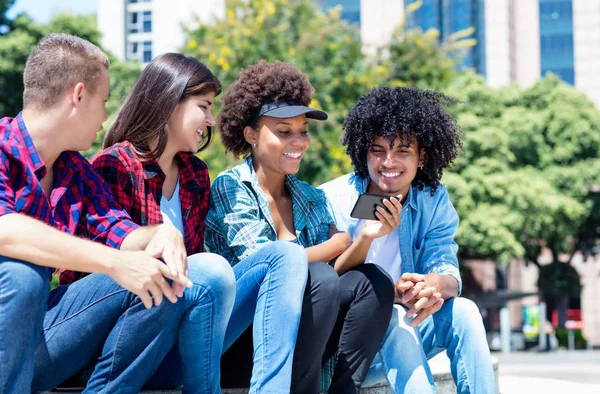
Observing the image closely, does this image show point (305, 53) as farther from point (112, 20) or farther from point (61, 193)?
point (112, 20)

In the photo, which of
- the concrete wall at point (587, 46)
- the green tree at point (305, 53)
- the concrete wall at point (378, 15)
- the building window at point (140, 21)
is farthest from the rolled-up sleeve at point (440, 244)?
the concrete wall at point (378, 15)

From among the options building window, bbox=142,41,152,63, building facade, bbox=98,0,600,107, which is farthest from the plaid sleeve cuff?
building facade, bbox=98,0,600,107

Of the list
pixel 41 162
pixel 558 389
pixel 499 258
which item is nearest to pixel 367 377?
pixel 41 162

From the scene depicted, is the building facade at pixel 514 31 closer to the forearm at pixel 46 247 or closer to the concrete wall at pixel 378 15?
the concrete wall at pixel 378 15

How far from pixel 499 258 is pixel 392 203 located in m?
23.0

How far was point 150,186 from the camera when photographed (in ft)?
10.6

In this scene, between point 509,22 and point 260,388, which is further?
point 509,22

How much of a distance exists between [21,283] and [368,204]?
1.54 meters

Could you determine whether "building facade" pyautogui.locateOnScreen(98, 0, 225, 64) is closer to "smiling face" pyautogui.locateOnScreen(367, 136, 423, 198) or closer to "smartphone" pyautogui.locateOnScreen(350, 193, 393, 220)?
"smiling face" pyautogui.locateOnScreen(367, 136, 423, 198)

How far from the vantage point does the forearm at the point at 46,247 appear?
93.9 inches

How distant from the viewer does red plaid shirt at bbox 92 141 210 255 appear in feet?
10.2

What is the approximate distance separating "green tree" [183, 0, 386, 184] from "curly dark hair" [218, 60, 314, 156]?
10287 millimetres

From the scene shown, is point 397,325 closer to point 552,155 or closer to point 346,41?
point 346,41

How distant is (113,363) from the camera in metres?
2.61
